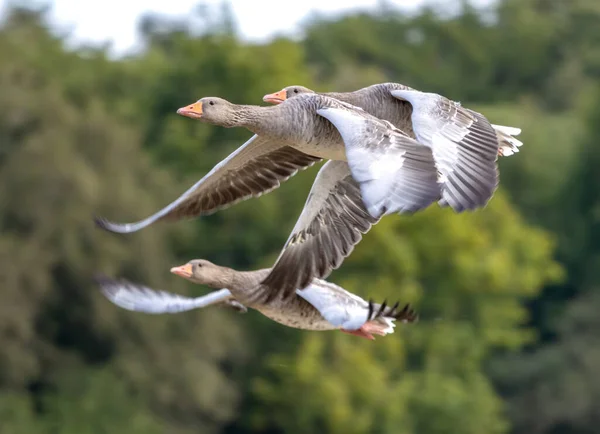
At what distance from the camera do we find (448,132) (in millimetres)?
13883

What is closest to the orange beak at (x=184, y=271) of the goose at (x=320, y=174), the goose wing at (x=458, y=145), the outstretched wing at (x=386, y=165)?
the goose at (x=320, y=174)

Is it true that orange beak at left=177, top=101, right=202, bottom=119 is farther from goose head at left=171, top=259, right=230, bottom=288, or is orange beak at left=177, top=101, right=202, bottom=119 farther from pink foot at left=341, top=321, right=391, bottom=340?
pink foot at left=341, top=321, right=391, bottom=340

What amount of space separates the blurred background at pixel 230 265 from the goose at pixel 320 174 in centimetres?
1896

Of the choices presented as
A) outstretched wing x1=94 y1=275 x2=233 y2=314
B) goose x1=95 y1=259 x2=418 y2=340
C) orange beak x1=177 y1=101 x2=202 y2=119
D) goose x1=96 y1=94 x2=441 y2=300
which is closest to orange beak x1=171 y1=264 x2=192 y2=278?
goose x1=95 y1=259 x2=418 y2=340

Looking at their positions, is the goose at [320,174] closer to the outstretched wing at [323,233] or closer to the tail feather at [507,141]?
the outstretched wing at [323,233]

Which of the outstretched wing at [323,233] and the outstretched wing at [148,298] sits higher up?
the outstretched wing at [323,233]

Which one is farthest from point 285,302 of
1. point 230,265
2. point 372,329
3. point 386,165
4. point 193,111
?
point 230,265

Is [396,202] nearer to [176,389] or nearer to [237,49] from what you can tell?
[176,389]

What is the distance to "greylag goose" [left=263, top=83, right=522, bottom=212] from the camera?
43.6ft

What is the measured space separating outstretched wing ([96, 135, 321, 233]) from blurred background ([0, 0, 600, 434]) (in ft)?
61.5

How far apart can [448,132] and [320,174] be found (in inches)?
56.6

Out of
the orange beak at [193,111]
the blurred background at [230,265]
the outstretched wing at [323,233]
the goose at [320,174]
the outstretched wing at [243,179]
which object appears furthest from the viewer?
the blurred background at [230,265]

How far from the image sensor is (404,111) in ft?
48.0

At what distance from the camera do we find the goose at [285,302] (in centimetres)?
1394
